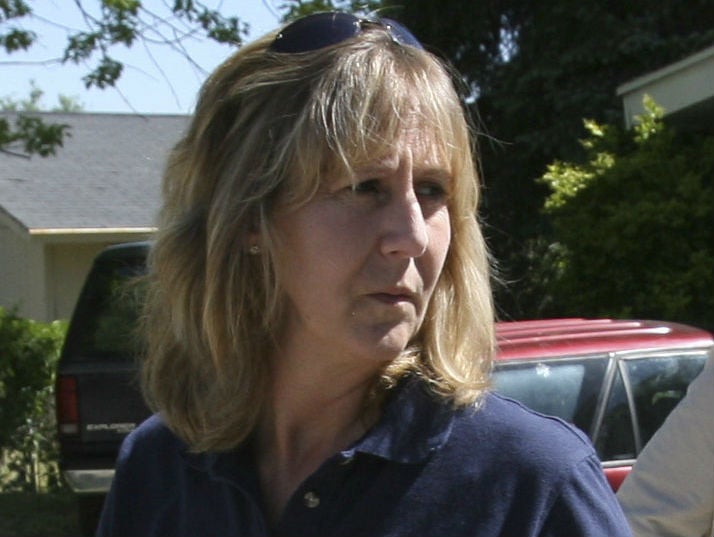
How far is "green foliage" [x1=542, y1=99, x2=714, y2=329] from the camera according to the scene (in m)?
9.44

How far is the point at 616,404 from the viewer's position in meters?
5.29

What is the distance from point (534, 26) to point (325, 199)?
40.0 feet

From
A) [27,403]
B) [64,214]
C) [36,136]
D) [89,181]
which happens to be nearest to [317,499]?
[36,136]

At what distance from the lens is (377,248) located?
1.74 meters

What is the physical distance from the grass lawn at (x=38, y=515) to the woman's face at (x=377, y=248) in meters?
7.45

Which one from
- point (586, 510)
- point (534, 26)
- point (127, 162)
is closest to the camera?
point (586, 510)

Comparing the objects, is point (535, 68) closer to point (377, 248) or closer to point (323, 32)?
point (323, 32)

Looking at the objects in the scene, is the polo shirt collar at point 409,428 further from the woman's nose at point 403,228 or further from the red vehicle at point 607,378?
the red vehicle at point 607,378

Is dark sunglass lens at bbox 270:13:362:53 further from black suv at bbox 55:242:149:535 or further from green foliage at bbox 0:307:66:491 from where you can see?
green foliage at bbox 0:307:66:491

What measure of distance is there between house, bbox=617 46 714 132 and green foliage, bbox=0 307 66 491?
16.9 ft

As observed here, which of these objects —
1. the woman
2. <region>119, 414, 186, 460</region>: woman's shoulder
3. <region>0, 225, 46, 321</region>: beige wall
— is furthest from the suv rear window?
<region>0, 225, 46, 321</region>: beige wall

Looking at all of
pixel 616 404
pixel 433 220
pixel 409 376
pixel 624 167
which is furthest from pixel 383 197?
pixel 624 167

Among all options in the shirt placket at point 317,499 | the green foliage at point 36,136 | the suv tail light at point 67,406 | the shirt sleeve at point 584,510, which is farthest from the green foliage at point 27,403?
the shirt sleeve at point 584,510

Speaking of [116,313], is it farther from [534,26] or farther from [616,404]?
[534,26]
